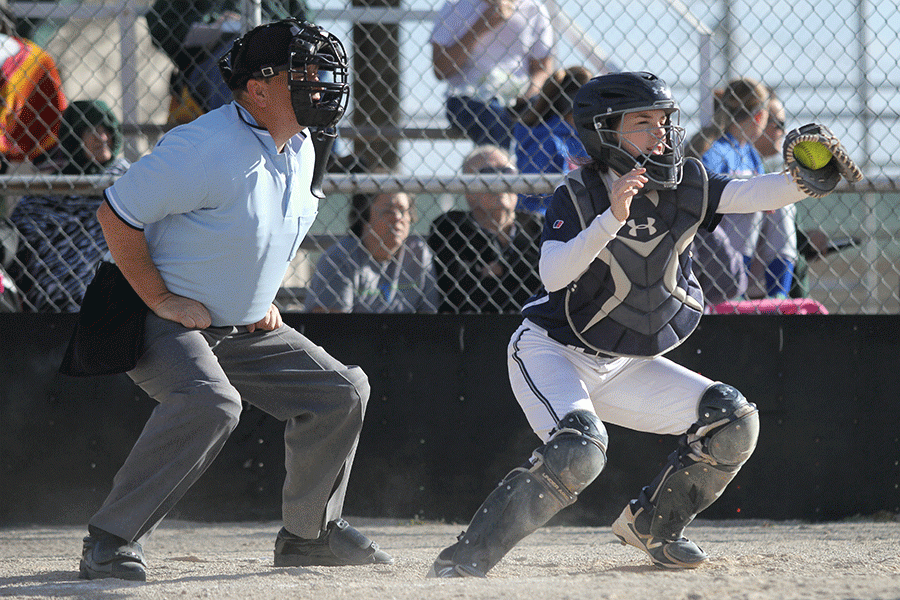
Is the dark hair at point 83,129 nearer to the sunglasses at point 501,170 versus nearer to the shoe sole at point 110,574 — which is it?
the sunglasses at point 501,170

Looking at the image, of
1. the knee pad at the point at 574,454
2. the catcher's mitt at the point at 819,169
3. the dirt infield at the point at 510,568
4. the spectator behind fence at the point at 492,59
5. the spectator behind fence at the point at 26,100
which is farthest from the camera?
the spectator behind fence at the point at 492,59

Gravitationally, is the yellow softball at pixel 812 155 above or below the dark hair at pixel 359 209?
above

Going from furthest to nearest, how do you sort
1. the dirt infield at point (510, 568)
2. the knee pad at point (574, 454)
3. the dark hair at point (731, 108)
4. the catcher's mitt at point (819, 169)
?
1. the dark hair at point (731, 108)
2. the catcher's mitt at point (819, 169)
3. the knee pad at point (574, 454)
4. the dirt infield at point (510, 568)

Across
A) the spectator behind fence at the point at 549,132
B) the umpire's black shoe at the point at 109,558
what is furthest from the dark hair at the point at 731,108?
the umpire's black shoe at the point at 109,558

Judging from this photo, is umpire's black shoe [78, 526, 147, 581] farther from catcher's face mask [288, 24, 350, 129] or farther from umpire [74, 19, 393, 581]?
catcher's face mask [288, 24, 350, 129]

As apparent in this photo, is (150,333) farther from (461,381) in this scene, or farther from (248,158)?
(461,381)

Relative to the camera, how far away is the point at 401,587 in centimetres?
283

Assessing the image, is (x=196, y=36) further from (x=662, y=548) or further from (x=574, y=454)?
(x=662, y=548)

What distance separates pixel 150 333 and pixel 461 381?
5.79 ft

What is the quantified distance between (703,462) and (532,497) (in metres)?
0.60

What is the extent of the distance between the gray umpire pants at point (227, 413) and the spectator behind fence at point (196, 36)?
6.90ft

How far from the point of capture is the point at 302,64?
318cm

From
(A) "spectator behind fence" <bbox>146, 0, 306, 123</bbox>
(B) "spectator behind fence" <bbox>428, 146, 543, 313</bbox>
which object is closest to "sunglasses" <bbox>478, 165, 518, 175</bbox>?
(B) "spectator behind fence" <bbox>428, 146, 543, 313</bbox>

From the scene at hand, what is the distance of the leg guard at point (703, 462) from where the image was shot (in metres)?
3.12
